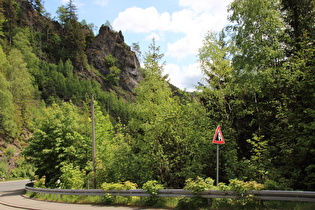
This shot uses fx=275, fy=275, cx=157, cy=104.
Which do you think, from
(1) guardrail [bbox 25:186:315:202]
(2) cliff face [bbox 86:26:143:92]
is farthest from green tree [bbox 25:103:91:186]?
(2) cliff face [bbox 86:26:143:92]

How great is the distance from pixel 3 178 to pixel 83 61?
283ft

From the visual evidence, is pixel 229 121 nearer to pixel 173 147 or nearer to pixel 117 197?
pixel 173 147

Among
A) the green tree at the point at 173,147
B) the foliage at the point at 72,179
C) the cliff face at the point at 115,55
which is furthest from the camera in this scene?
the cliff face at the point at 115,55

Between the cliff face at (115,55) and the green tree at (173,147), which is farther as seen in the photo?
the cliff face at (115,55)

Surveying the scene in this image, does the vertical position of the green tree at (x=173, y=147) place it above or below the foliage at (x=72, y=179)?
Result: above

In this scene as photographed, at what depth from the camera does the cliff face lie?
138m

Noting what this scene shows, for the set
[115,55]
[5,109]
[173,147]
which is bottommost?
[173,147]

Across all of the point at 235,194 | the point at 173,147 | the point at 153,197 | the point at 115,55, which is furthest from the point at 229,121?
the point at 115,55

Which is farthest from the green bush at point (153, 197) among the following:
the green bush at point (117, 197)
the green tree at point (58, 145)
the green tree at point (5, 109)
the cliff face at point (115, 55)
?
the cliff face at point (115, 55)

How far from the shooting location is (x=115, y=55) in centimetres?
14600

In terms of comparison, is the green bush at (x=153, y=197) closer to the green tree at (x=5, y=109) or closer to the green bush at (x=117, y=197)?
the green bush at (x=117, y=197)

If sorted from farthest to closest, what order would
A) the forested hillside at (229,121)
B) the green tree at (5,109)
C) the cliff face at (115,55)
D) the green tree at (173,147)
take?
the cliff face at (115,55), the green tree at (5,109), the green tree at (173,147), the forested hillside at (229,121)

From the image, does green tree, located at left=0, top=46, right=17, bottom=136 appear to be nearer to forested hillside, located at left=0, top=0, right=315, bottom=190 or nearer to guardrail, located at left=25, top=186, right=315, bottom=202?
forested hillside, located at left=0, top=0, right=315, bottom=190

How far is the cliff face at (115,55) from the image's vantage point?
138 m
